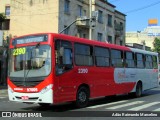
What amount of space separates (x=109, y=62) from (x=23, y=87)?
575 centimetres

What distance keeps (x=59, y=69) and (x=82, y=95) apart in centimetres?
216

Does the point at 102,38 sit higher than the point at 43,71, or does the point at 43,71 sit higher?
the point at 102,38

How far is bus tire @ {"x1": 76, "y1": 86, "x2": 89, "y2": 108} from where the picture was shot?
51.2 ft

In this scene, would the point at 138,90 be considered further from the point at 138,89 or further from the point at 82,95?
the point at 82,95

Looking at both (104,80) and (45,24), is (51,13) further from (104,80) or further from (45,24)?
(104,80)

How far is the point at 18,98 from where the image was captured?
1450cm

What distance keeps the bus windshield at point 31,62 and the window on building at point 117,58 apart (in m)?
5.63

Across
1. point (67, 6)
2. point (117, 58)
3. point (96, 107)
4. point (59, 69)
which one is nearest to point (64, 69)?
point (59, 69)

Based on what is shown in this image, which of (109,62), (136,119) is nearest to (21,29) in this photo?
(109,62)

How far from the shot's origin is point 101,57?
17781mm

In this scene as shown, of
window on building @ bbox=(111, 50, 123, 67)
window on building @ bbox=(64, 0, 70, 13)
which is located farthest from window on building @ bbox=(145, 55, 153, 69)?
window on building @ bbox=(64, 0, 70, 13)

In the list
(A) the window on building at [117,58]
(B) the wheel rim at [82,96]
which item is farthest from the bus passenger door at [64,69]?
(A) the window on building at [117,58]

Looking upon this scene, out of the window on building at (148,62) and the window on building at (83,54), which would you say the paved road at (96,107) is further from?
the window on building at (148,62)

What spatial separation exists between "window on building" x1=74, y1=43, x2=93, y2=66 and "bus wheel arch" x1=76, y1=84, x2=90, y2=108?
105cm
